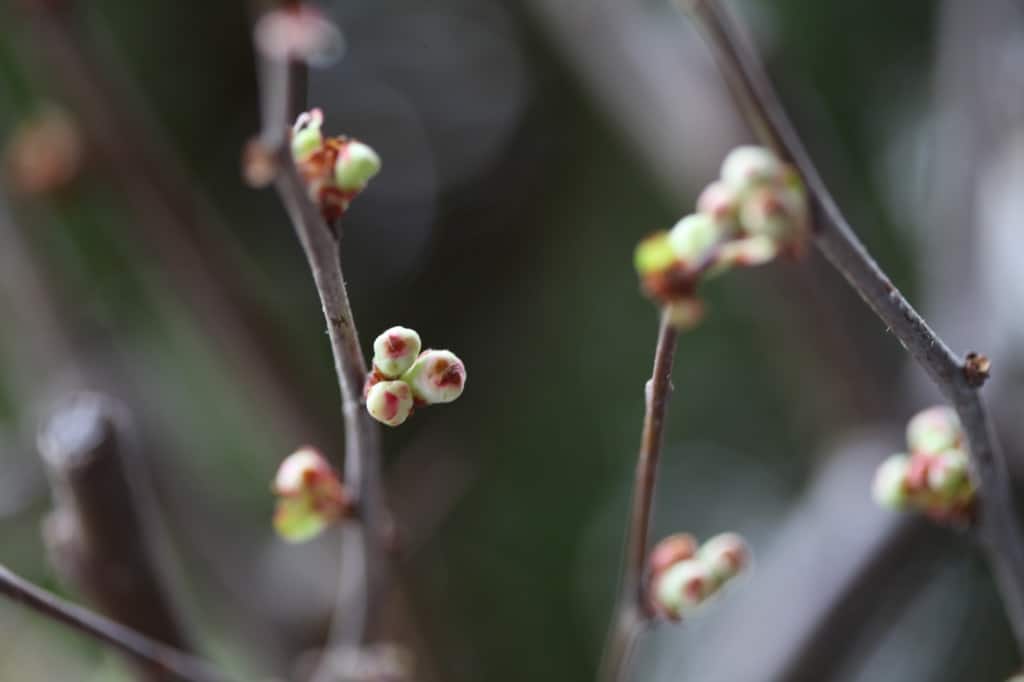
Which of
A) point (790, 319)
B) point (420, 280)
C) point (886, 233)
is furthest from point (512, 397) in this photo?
point (790, 319)

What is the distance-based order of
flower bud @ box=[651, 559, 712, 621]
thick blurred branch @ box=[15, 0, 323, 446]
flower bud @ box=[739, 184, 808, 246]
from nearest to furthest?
flower bud @ box=[739, 184, 808, 246] < flower bud @ box=[651, 559, 712, 621] < thick blurred branch @ box=[15, 0, 323, 446]

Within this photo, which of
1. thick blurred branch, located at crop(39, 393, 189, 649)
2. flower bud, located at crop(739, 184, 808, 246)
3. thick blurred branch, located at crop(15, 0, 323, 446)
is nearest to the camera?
flower bud, located at crop(739, 184, 808, 246)

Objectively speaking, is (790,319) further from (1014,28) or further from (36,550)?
(36,550)

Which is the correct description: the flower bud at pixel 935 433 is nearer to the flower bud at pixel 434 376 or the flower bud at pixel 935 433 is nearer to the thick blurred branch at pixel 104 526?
the flower bud at pixel 434 376

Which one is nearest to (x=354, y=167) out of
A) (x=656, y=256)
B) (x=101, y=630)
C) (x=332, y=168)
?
(x=332, y=168)

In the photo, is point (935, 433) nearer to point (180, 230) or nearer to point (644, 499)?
point (644, 499)

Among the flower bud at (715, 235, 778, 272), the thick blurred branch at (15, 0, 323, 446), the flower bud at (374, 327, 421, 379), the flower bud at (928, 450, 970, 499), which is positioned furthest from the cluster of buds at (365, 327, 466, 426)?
the thick blurred branch at (15, 0, 323, 446)

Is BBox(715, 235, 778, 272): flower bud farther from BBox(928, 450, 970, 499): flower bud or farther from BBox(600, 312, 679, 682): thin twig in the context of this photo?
BBox(928, 450, 970, 499): flower bud
